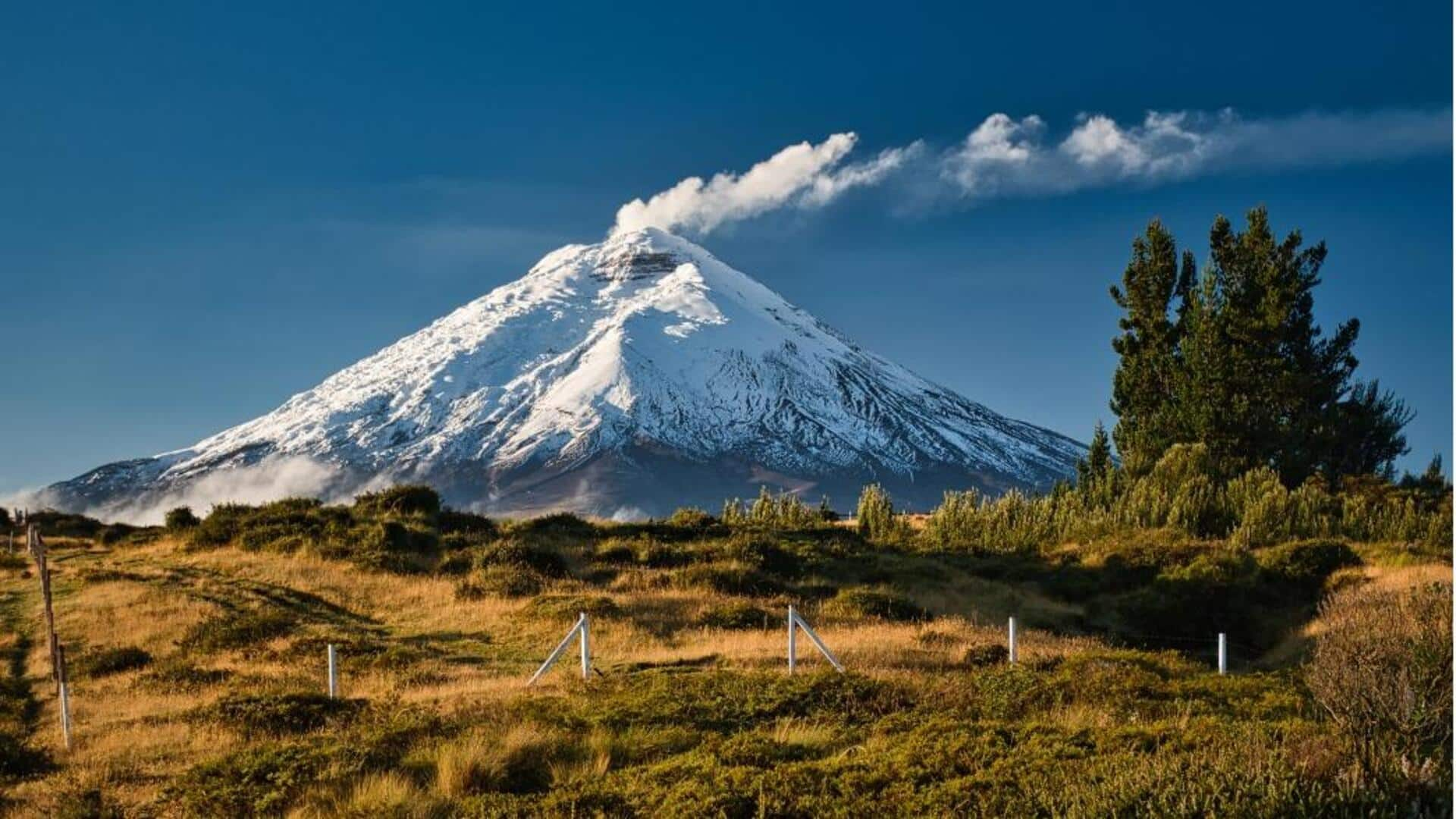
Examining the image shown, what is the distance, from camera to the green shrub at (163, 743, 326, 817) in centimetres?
912

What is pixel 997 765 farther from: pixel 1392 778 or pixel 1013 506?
pixel 1013 506

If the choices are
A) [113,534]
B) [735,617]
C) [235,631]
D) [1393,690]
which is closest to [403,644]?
[235,631]

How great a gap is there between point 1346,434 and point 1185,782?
4548 centimetres

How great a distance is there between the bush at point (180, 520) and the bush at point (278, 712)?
26479 mm

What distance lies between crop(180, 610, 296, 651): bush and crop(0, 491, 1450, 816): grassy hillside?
0.10m

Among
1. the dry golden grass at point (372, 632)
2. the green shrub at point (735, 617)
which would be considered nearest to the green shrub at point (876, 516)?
the dry golden grass at point (372, 632)

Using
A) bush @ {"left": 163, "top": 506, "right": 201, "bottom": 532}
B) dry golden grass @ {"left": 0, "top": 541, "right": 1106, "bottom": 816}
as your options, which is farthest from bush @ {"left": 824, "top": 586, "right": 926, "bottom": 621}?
bush @ {"left": 163, "top": 506, "right": 201, "bottom": 532}

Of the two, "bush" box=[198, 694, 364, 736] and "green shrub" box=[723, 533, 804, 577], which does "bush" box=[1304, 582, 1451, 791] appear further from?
"green shrub" box=[723, 533, 804, 577]

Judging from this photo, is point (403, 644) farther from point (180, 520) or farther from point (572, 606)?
point (180, 520)

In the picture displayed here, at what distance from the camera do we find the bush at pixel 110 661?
690 inches

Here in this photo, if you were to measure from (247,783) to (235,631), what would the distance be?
37.3ft

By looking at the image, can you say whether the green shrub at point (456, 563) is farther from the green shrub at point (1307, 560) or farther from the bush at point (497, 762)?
the green shrub at point (1307, 560)

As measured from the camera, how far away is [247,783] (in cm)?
974

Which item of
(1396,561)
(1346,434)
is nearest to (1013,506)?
(1396,561)
